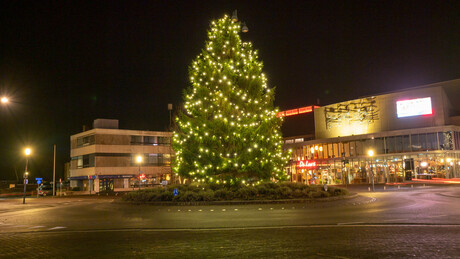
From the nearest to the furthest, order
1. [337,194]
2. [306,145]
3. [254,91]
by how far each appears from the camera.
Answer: [337,194] < [254,91] < [306,145]

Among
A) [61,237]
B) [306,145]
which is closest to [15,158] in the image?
[306,145]

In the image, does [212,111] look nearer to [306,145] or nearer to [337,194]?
[337,194]

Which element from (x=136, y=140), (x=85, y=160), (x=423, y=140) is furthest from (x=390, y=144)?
(x=85, y=160)

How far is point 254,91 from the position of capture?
27.2 metres

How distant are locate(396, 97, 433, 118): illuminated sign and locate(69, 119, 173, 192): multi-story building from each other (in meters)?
36.7

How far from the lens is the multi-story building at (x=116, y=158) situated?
67.2 m

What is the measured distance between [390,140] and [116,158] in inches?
1778

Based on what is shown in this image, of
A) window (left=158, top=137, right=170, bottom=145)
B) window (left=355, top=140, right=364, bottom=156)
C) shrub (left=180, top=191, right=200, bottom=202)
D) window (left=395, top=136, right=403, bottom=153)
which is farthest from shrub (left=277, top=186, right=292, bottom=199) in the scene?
window (left=158, top=137, right=170, bottom=145)

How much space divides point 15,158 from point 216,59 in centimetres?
8790

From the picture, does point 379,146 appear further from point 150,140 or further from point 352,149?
point 150,140

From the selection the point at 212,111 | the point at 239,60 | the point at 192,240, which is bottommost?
the point at 192,240

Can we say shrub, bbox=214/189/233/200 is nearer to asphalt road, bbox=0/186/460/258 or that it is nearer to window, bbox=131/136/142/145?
asphalt road, bbox=0/186/460/258

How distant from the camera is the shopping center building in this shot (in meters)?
51.4

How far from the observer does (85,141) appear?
71375 millimetres
